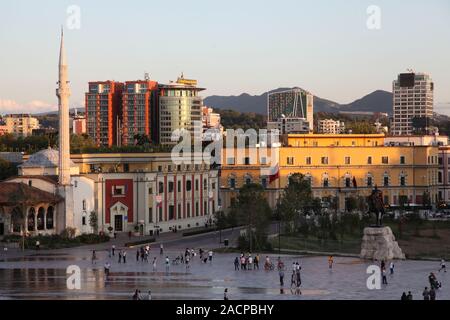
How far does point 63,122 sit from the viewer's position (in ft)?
244

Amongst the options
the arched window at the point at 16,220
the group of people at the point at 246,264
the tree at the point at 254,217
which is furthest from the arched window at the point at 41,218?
→ the group of people at the point at 246,264

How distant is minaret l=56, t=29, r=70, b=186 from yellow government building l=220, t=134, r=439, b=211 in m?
29.7

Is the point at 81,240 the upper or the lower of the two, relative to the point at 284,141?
lower

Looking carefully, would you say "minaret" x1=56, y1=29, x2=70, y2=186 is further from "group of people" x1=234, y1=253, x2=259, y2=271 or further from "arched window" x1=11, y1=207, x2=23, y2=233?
"group of people" x1=234, y1=253, x2=259, y2=271

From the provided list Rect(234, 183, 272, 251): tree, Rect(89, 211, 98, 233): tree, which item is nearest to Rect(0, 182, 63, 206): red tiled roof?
Rect(89, 211, 98, 233): tree

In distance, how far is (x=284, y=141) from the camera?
11056cm

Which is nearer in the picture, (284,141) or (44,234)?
(44,234)

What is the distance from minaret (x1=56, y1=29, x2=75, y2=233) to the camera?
7350cm

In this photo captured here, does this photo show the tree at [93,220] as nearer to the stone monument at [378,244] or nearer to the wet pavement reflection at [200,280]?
the wet pavement reflection at [200,280]

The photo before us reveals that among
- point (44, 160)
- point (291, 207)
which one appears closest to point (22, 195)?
point (44, 160)

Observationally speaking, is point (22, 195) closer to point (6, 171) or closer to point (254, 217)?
point (254, 217)
